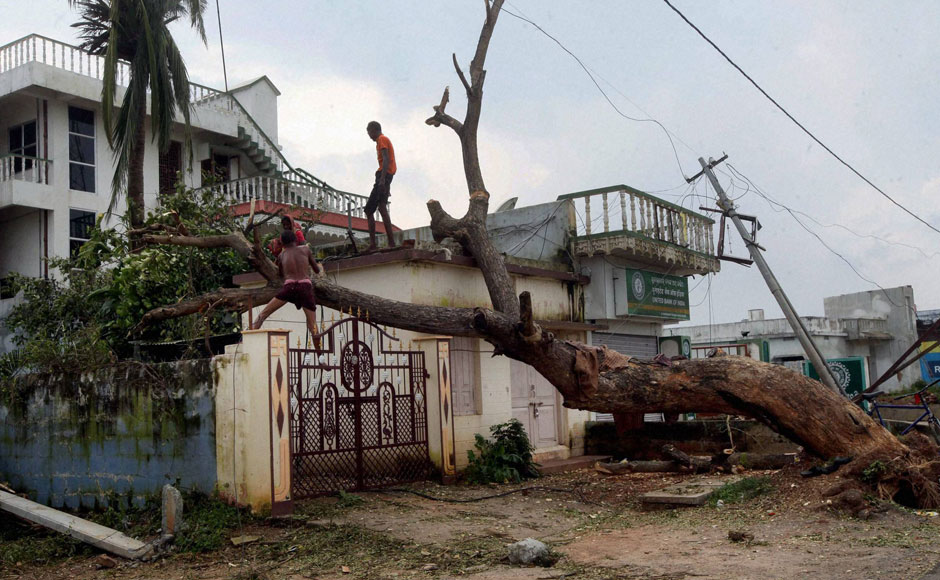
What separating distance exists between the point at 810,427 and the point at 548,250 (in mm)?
6590

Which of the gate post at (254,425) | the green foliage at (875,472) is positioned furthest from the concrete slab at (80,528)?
the green foliage at (875,472)

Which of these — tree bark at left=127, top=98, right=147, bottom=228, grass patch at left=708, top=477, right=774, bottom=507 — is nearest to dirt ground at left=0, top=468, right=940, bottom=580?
grass patch at left=708, top=477, right=774, bottom=507

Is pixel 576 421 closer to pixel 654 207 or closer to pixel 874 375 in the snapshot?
pixel 654 207

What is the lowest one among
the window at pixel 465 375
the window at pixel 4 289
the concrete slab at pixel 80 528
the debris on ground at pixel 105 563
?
the debris on ground at pixel 105 563

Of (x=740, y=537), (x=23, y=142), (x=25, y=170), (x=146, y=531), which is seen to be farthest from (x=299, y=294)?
(x=23, y=142)

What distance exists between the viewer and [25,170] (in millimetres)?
18484

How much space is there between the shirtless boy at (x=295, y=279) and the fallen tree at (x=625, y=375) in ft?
0.95

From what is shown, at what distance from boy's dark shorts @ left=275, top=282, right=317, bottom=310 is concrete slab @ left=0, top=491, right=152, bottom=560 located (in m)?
2.91

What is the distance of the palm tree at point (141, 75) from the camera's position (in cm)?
1528

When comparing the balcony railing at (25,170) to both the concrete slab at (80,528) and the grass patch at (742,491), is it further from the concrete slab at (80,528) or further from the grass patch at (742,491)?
the grass patch at (742,491)

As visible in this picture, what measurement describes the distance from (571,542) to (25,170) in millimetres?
16223

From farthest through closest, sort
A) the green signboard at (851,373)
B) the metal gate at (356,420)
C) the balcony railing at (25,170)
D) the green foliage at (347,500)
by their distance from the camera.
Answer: the green signboard at (851,373) < the balcony railing at (25,170) < the metal gate at (356,420) < the green foliage at (347,500)

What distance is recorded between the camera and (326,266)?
11852mm

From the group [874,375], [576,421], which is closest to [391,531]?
[576,421]
